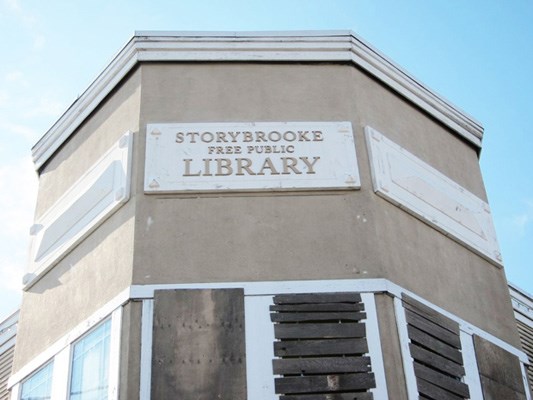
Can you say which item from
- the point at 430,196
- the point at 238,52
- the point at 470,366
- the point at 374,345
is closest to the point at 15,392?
the point at 374,345

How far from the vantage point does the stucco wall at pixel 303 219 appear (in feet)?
36.3

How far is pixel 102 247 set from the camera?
11594 millimetres

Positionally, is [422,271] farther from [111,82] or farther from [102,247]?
[111,82]

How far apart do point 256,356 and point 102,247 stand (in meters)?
2.51

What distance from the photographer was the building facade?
10.4 meters

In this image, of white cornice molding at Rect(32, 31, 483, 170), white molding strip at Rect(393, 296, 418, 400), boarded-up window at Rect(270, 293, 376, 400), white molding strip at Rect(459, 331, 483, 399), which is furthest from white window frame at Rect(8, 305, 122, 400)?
white molding strip at Rect(459, 331, 483, 399)

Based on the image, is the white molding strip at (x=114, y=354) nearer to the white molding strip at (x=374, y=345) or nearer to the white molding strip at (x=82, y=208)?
the white molding strip at (x=82, y=208)

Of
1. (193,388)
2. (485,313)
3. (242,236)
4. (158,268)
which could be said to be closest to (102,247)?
(158,268)

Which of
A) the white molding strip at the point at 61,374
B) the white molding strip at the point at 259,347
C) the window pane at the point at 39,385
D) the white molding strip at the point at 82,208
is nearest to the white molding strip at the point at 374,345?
the white molding strip at the point at 259,347

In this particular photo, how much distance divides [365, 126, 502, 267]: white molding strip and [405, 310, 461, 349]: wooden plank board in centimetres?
156

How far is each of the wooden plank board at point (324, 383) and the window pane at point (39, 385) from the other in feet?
9.45

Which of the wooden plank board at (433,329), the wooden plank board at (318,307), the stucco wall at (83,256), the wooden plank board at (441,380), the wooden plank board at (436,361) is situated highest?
the stucco wall at (83,256)

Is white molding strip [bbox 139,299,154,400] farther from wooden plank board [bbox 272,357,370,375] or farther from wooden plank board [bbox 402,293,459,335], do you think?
wooden plank board [bbox 402,293,459,335]

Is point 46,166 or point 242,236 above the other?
point 46,166
